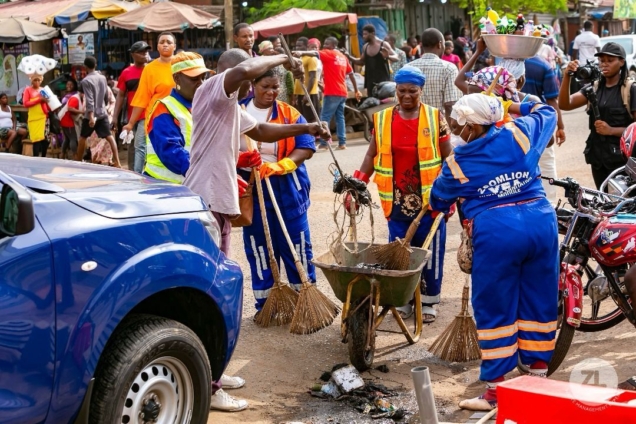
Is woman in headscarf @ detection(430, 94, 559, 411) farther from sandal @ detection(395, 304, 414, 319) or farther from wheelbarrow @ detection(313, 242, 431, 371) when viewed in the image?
sandal @ detection(395, 304, 414, 319)

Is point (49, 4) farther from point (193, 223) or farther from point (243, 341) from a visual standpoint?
point (193, 223)

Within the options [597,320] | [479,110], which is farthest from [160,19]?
[479,110]

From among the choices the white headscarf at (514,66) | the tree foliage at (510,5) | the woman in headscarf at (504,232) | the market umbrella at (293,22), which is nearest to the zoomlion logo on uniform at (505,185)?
the woman in headscarf at (504,232)

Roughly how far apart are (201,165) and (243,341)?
1621mm

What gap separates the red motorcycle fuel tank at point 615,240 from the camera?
5.75 m

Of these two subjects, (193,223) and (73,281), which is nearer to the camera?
(73,281)

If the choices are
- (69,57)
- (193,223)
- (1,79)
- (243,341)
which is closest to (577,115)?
(69,57)

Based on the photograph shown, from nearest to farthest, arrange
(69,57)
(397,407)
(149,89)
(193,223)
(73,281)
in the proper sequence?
(73,281), (193,223), (397,407), (149,89), (69,57)

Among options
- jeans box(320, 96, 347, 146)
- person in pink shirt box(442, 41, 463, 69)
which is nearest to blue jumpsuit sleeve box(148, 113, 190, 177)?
jeans box(320, 96, 347, 146)

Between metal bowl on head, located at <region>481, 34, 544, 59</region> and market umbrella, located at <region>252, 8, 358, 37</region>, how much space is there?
1480 cm

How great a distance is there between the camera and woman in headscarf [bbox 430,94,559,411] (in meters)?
5.21

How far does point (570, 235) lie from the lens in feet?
19.6

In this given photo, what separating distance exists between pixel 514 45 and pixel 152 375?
3.52 meters

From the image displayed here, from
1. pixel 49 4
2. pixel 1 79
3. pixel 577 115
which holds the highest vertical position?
pixel 49 4
